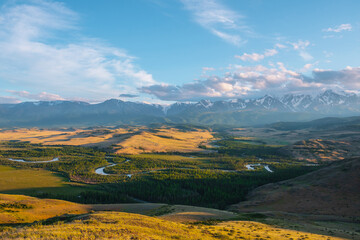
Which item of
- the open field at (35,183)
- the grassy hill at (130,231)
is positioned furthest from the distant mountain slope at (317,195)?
the open field at (35,183)

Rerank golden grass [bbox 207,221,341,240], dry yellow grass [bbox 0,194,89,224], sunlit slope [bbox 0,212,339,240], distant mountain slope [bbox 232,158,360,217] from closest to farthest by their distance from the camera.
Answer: sunlit slope [bbox 0,212,339,240] → golden grass [bbox 207,221,341,240] → dry yellow grass [bbox 0,194,89,224] → distant mountain slope [bbox 232,158,360,217]

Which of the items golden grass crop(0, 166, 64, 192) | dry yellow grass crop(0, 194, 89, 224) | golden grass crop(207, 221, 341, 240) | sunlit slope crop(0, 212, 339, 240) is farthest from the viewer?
golden grass crop(0, 166, 64, 192)

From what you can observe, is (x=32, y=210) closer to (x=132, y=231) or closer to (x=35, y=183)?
(x=132, y=231)

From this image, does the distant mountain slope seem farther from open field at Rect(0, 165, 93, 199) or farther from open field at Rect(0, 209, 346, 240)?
open field at Rect(0, 165, 93, 199)

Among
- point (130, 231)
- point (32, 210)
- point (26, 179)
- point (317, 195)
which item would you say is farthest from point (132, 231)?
point (26, 179)

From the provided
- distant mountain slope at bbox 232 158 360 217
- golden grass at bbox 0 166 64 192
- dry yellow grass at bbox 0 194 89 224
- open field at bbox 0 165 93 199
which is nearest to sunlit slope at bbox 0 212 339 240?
dry yellow grass at bbox 0 194 89 224

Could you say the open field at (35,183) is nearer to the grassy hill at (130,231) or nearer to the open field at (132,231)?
the grassy hill at (130,231)

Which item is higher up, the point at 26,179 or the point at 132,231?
the point at 132,231
